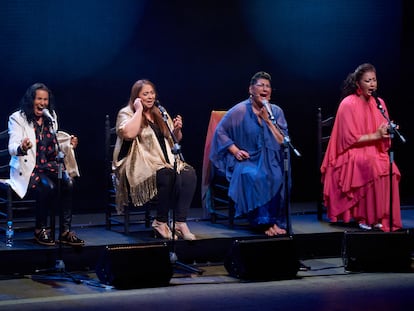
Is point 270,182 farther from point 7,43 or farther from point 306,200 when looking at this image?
point 7,43

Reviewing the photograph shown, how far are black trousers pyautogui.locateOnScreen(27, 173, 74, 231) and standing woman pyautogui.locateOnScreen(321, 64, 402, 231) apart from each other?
6.86ft

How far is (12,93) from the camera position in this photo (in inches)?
274

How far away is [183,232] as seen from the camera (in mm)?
6152

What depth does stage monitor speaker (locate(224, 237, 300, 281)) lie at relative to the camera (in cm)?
558

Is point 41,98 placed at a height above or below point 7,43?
below

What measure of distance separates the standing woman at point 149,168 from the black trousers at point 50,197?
419mm

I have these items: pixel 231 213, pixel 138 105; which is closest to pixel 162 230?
→ pixel 231 213

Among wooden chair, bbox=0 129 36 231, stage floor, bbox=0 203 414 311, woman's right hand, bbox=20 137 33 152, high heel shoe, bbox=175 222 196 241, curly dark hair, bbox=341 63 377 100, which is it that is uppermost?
curly dark hair, bbox=341 63 377 100

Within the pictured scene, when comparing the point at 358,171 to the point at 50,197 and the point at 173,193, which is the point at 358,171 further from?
the point at 50,197

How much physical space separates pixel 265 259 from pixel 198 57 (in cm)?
256

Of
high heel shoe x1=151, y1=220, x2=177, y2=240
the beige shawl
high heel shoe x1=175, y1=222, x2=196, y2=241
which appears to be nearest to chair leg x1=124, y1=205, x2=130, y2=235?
the beige shawl

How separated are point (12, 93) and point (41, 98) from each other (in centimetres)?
103

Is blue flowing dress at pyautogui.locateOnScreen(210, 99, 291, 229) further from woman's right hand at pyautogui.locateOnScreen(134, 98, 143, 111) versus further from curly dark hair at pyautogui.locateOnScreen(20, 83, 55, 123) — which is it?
curly dark hair at pyautogui.locateOnScreen(20, 83, 55, 123)

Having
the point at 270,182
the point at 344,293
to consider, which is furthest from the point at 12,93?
A: the point at 344,293
